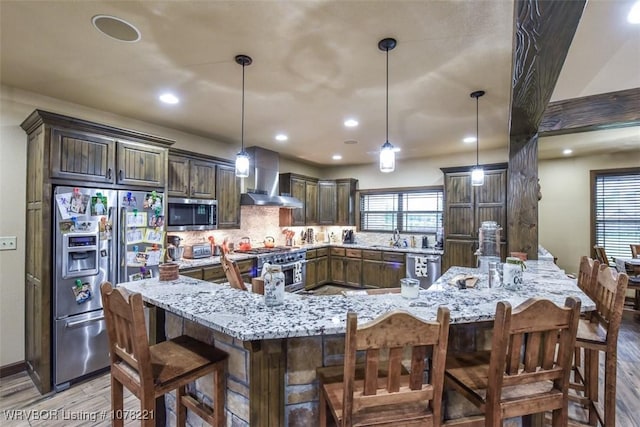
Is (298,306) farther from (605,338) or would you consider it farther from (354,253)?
(354,253)

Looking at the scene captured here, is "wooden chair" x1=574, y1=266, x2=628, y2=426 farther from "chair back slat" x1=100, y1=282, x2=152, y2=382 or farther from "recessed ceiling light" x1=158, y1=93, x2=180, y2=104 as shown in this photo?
"recessed ceiling light" x1=158, y1=93, x2=180, y2=104

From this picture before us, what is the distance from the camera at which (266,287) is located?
5.42 ft

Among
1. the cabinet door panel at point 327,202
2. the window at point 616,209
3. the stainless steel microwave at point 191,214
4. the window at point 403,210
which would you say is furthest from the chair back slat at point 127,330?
the window at point 616,209

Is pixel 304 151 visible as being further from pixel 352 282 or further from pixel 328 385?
pixel 328 385

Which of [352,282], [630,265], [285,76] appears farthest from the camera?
[352,282]

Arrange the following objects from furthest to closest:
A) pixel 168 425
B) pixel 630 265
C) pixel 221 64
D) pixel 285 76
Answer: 1. pixel 630 265
2. pixel 285 76
3. pixel 221 64
4. pixel 168 425

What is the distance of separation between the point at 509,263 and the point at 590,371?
0.93 metres

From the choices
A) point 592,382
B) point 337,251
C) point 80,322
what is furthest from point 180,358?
point 337,251

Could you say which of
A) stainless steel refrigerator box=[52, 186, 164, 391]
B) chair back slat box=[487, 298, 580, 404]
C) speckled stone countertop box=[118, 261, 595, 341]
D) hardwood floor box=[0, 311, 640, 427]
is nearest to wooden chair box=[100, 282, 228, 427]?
speckled stone countertop box=[118, 261, 595, 341]

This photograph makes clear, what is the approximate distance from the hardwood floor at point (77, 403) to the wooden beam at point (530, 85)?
1364 mm

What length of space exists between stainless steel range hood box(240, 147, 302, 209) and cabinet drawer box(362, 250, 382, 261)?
174 centimetres

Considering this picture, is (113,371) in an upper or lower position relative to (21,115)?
lower

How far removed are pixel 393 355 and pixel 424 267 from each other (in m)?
4.44

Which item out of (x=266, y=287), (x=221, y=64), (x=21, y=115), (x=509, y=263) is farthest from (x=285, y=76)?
(x=21, y=115)
